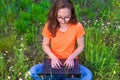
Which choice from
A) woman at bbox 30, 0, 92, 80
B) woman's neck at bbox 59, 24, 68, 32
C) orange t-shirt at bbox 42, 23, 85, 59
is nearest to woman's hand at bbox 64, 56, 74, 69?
woman at bbox 30, 0, 92, 80

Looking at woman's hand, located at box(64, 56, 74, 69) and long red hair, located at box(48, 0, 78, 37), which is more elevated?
long red hair, located at box(48, 0, 78, 37)

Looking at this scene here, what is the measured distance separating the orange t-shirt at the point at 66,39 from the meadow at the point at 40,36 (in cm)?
33

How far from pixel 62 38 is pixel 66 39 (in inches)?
1.8

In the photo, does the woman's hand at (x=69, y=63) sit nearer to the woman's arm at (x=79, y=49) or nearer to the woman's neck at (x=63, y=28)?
the woman's arm at (x=79, y=49)

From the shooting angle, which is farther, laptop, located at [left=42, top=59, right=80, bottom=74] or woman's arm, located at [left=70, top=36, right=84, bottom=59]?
woman's arm, located at [left=70, top=36, right=84, bottom=59]

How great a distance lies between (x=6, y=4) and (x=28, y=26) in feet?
2.24

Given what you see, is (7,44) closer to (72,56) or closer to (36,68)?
(36,68)

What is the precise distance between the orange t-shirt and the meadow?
33cm

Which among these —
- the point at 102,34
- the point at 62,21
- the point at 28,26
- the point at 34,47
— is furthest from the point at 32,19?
the point at 62,21

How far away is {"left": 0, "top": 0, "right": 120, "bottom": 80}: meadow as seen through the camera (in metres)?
4.52

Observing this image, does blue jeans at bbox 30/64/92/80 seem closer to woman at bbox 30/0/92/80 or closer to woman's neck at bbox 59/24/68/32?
woman at bbox 30/0/92/80

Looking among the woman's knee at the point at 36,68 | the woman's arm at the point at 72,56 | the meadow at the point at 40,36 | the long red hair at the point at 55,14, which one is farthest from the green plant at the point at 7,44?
the woman's arm at the point at 72,56

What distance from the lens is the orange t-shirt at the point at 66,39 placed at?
4.25m

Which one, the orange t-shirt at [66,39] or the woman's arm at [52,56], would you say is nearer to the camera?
the woman's arm at [52,56]
